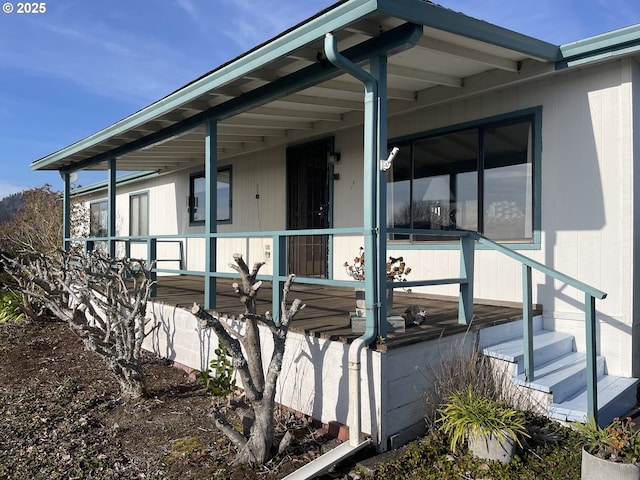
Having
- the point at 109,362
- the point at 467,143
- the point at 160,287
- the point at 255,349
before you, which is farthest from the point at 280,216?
the point at 255,349

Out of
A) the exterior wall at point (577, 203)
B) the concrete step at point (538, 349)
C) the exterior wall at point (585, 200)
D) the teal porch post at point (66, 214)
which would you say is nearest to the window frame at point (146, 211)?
the teal porch post at point (66, 214)

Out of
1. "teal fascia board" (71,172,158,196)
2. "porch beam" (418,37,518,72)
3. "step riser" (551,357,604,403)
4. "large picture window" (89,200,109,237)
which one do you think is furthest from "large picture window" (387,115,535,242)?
"large picture window" (89,200,109,237)

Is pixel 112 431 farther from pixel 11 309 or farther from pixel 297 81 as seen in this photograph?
pixel 11 309

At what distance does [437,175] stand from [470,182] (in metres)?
0.46

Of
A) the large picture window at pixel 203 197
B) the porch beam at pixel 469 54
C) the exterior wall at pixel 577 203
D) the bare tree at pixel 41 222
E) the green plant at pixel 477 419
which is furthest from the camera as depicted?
the bare tree at pixel 41 222

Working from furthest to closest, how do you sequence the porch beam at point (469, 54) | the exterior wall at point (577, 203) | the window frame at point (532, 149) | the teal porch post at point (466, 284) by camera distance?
the window frame at point (532, 149)
the exterior wall at point (577, 203)
the teal porch post at point (466, 284)
the porch beam at point (469, 54)

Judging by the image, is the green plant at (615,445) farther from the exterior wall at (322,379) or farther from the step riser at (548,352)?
the exterior wall at (322,379)

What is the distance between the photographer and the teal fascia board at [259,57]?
3.18 metres

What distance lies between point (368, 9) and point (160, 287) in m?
5.90

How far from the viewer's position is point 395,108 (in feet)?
20.4

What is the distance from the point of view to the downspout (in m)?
3.11

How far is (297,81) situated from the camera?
14.4ft

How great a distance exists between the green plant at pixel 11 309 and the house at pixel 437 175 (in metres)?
2.46

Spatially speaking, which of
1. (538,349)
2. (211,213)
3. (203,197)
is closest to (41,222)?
(203,197)
